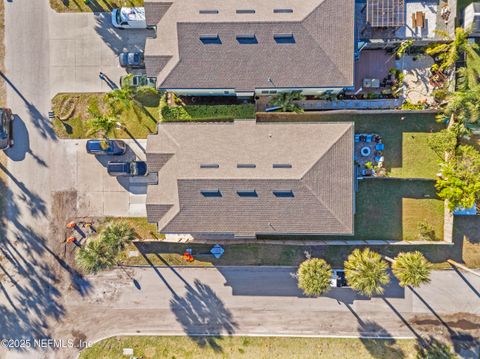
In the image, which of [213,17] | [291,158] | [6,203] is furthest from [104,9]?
[291,158]

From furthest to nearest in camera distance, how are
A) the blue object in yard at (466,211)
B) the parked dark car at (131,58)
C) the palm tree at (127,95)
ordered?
the parked dark car at (131,58), the palm tree at (127,95), the blue object in yard at (466,211)

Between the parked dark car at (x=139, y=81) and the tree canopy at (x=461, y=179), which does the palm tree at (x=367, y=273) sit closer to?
the tree canopy at (x=461, y=179)

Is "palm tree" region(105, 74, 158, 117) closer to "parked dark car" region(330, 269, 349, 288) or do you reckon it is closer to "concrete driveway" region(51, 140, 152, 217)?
"concrete driveway" region(51, 140, 152, 217)

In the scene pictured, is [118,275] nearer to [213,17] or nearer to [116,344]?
[116,344]

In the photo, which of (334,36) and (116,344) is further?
(116,344)

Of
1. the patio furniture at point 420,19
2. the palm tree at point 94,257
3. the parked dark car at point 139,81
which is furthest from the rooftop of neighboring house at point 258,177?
the patio furniture at point 420,19

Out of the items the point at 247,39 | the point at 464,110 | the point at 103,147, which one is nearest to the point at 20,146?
the point at 103,147

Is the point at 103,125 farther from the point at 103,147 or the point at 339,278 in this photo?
the point at 339,278
